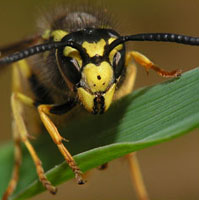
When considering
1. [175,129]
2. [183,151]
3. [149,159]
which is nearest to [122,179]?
[149,159]

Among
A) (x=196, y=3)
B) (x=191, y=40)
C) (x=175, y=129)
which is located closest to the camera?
(x=175, y=129)

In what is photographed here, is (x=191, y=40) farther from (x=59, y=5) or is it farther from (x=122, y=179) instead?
(x=122, y=179)

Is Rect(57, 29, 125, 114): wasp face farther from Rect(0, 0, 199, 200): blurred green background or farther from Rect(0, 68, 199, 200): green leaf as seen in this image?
Rect(0, 0, 199, 200): blurred green background

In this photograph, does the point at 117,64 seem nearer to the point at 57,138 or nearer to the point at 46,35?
the point at 57,138

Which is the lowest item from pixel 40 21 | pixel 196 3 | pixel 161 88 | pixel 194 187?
pixel 194 187

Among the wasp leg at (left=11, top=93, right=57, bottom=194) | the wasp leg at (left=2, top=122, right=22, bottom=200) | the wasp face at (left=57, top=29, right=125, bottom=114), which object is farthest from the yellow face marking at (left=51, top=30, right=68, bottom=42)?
the wasp leg at (left=2, top=122, right=22, bottom=200)

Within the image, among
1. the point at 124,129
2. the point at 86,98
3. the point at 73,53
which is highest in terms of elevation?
the point at 73,53

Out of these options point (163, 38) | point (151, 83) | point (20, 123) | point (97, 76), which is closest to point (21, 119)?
point (20, 123)
